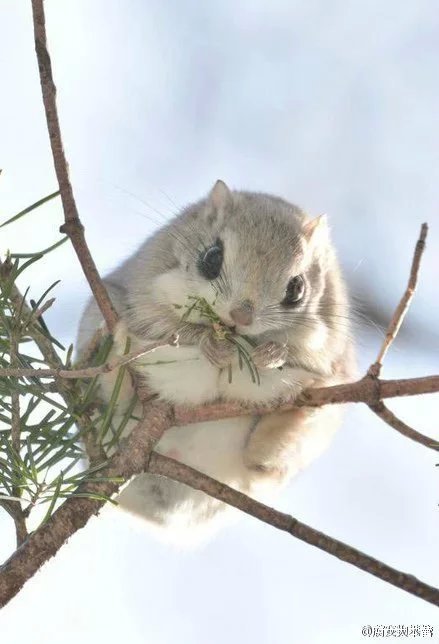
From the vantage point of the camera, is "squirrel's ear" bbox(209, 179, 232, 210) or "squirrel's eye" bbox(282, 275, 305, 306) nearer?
"squirrel's eye" bbox(282, 275, 305, 306)

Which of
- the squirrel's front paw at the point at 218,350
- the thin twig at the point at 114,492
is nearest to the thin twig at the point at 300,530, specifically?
the thin twig at the point at 114,492

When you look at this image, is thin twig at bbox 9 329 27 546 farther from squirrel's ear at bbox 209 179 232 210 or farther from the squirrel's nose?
squirrel's ear at bbox 209 179 232 210

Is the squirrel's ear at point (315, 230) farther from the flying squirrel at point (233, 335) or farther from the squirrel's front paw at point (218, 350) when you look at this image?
the squirrel's front paw at point (218, 350)

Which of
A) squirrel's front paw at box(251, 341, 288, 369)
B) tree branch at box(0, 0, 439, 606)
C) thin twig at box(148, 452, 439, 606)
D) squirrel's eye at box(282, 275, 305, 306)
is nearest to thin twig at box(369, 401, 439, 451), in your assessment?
tree branch at box(0, 0, 439, 606)

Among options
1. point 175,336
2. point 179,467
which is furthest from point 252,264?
point 175,336

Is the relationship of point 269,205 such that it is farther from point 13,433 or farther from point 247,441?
point 13,433

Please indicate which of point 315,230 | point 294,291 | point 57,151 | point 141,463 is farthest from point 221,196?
point 141,463
